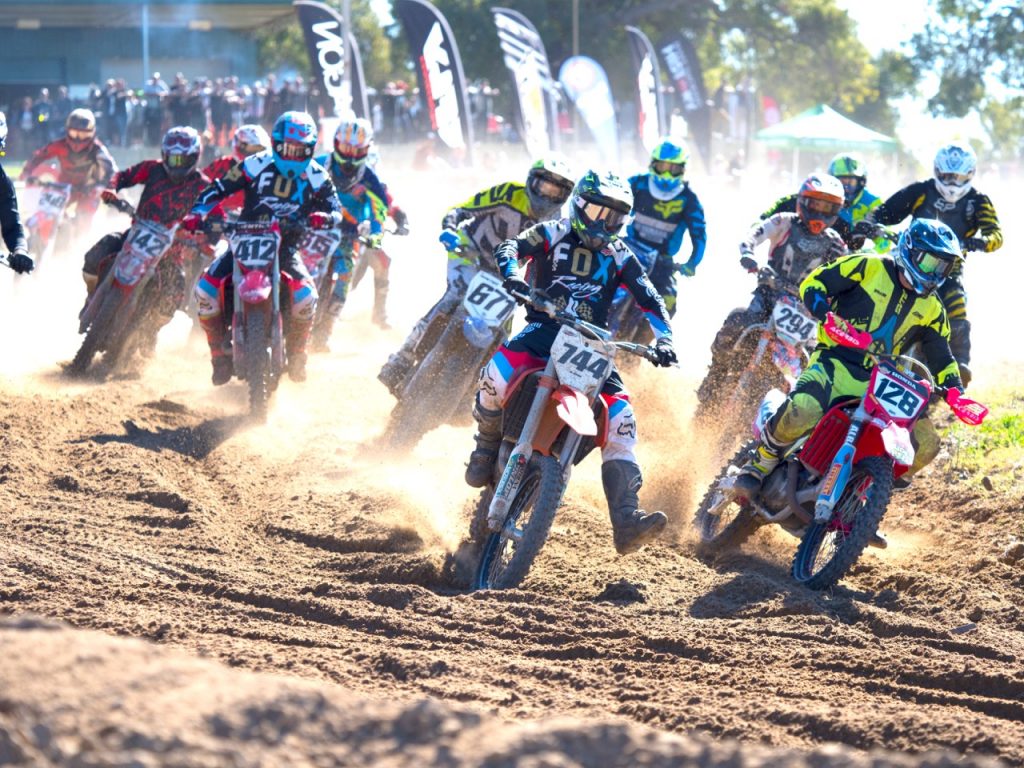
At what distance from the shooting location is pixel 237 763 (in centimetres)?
357

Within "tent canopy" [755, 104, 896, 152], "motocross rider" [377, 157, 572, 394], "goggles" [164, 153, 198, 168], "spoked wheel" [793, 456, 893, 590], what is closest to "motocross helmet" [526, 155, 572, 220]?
"motocross rider" [377, 157, 572, 394]

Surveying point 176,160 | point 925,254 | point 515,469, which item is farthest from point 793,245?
point 176,160

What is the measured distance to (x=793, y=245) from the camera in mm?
10695

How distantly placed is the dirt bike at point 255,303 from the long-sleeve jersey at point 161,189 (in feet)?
6.04

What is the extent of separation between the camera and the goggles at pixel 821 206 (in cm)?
1065

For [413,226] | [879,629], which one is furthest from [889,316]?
[413,226]

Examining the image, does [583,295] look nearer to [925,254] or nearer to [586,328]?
[586,328]

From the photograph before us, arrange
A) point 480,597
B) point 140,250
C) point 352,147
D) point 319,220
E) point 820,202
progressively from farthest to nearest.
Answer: point 352,147 → point 140,250 → point 319,220 → point 820,202 → point 480,597

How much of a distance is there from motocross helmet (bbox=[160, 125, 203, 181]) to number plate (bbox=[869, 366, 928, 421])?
717 cm

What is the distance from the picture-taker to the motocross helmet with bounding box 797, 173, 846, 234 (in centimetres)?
1060

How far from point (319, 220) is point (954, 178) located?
4.69 metres

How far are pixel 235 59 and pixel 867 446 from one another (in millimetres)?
47567

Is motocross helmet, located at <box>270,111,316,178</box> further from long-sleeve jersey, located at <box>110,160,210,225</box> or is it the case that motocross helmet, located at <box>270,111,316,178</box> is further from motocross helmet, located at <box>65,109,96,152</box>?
motocross helmet, located at <box>65,109,96,152</box>

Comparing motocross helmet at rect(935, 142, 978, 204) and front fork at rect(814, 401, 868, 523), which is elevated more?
motocross helmet at rect(935, 142, 978, 204)
